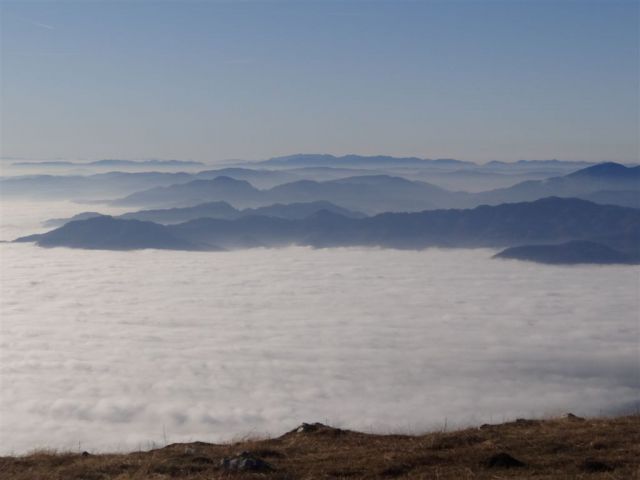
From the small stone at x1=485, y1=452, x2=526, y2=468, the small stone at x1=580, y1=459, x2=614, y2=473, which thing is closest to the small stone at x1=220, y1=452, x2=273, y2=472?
the small stone at x1=485, y1=452, x2=526, y2=468

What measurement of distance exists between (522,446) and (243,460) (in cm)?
720

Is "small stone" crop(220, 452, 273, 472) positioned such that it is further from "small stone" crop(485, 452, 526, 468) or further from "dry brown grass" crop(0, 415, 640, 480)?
"small stone" crop(485, 452, 526, 468)

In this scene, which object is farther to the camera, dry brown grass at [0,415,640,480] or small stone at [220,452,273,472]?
small stone at [220,452,273,472]

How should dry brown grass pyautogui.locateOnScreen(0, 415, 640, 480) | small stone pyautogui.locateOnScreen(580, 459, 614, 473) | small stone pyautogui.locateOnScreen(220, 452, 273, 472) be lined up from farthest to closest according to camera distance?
small stone pyautogui.locateOnScreen(220, 452, 273, 472)
dry brown grass pyautogui.locateOnScreen(0, 415, 640, 480)
small stone pyautogui.locateOnScreen(580, 459, 614, 473)

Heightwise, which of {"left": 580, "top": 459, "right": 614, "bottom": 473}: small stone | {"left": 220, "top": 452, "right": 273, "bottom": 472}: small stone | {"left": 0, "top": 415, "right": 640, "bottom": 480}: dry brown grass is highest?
{"left": 580, "top": 459, "right": 614, "bottom": 473}: small stone

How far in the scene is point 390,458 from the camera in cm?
1827

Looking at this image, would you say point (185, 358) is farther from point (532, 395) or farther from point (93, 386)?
point (532, 395)

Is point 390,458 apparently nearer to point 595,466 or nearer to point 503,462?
point 503,462

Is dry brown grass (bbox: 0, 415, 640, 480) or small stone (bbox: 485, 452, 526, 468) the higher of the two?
small stone (bbox: 485, 452, 526, 468)

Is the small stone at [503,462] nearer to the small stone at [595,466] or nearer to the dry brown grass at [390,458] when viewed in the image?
the dry brown grass at [390,458]

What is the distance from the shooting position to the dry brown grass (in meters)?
16.9

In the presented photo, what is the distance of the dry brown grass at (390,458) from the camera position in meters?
16.9

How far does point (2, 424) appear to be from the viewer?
121875mm

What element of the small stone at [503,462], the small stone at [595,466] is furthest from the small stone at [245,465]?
the small stone at [595,466]
